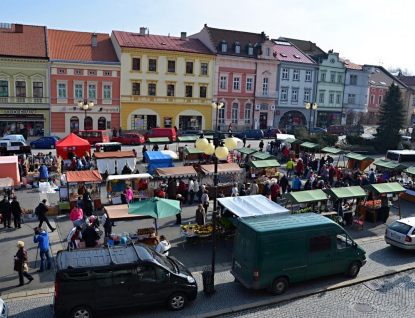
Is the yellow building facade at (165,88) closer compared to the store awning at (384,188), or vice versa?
the store awning at (384,188)

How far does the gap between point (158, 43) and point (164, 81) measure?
14.9 feet

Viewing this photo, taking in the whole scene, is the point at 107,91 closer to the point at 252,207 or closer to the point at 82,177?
the point at 82,177

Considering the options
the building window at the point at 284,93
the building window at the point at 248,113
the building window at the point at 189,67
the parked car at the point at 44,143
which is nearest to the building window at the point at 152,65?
the building window at the point at 189,67

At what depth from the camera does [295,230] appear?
1130 cm

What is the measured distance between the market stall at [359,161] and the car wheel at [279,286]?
18523mm

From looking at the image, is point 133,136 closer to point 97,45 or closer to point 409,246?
point 97,45

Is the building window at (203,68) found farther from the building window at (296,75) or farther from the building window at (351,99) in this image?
the building window at (351,99)

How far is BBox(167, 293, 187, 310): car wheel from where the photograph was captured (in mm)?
10266

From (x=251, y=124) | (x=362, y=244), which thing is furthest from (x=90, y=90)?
(x=362, y=244)

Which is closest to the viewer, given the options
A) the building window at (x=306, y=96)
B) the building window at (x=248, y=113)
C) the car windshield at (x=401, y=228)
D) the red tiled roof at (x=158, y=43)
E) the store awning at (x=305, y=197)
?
the car windshield at (x=401, y=228)

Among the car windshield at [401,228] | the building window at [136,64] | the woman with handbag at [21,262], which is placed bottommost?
the woman with handbag at [21,262]

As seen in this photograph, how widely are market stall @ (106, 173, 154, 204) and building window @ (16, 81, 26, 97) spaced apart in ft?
83.0

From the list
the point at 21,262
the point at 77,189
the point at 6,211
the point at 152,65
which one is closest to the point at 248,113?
the point at 152,65

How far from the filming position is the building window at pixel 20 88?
40594 mm
